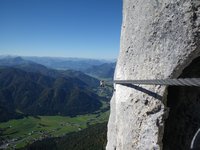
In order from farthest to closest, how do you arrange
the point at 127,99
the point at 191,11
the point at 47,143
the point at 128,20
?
the point at 47,143
the point at 128,20
the point at 127,99
the point at 191,11

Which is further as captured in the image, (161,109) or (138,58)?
(138,58)

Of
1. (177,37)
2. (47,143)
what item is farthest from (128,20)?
(47,143)

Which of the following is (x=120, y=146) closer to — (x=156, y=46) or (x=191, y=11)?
(x=156, y=46)

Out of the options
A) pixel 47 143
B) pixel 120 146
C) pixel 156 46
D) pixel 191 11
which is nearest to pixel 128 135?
pixel 120 146

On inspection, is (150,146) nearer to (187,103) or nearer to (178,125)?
(178,125)

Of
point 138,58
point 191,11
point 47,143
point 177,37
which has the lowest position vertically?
point 47,143

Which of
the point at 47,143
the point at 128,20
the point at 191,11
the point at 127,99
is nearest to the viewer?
the point at 191,11

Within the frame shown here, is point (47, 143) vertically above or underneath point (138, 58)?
underneath
